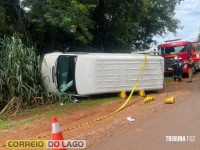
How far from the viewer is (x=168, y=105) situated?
29.8ft

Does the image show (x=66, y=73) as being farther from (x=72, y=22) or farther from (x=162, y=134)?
(x=162, y=134)

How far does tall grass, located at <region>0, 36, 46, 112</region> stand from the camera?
1002cm

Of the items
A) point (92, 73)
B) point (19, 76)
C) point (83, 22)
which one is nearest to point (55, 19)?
point (83, 22)

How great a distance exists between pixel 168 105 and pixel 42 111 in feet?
12.5

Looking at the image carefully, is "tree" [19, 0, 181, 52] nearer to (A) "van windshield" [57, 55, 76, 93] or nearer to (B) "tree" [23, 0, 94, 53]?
(B) "tree" [23, 0, 94, 53]

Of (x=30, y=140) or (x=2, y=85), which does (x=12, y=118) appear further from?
(x=30, y=140)

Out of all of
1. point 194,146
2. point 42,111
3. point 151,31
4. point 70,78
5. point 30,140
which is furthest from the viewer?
point 151,31

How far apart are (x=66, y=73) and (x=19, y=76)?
1656 mm

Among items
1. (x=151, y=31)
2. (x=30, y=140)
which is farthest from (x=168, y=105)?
(x=151, y=31)

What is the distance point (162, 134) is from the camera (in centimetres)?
600

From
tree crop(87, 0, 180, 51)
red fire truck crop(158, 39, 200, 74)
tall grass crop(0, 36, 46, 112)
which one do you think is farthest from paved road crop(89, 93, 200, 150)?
red fire truck crop(158, 39, 200, 74)

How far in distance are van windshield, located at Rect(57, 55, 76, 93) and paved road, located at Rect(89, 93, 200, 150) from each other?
3769 millimetres

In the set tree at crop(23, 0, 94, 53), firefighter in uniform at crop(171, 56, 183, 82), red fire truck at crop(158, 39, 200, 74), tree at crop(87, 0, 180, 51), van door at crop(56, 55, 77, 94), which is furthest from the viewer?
red fire truck at crop(158, 39, 200, 74)

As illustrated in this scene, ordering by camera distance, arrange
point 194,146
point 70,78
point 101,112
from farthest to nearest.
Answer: point 70,78
point 101,112
point 194,146
